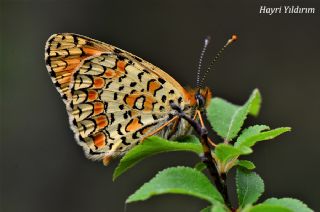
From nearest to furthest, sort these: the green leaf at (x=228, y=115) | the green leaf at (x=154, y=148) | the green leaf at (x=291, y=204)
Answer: the green leaf at (x=291, y=204) < the green leaf at (x=154, y=148) < the green leaf at (x=228, y=115)

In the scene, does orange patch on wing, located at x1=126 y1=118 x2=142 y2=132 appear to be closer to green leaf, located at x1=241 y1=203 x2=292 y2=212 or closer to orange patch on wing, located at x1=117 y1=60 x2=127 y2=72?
orange patch on wing, located at x1=117 y1=60 x2=127 y2=72

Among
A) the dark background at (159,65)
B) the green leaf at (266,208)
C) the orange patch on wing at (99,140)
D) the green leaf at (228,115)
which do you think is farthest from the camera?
the dark background at (159,65)

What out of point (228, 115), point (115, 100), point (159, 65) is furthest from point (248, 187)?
point (159, 65)

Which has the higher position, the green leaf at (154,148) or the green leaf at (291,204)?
the green leaf at (154,148)

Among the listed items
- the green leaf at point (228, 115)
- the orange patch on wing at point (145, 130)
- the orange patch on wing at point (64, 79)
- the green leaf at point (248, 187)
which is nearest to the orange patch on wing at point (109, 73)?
the orange patch on wing at point (64, 79)

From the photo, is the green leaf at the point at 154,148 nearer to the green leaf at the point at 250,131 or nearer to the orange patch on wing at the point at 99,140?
the green leaf at the point at 250,131

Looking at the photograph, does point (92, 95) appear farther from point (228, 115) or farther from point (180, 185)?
point (180, 185)

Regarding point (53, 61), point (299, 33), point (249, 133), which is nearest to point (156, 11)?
point (299, 33)
